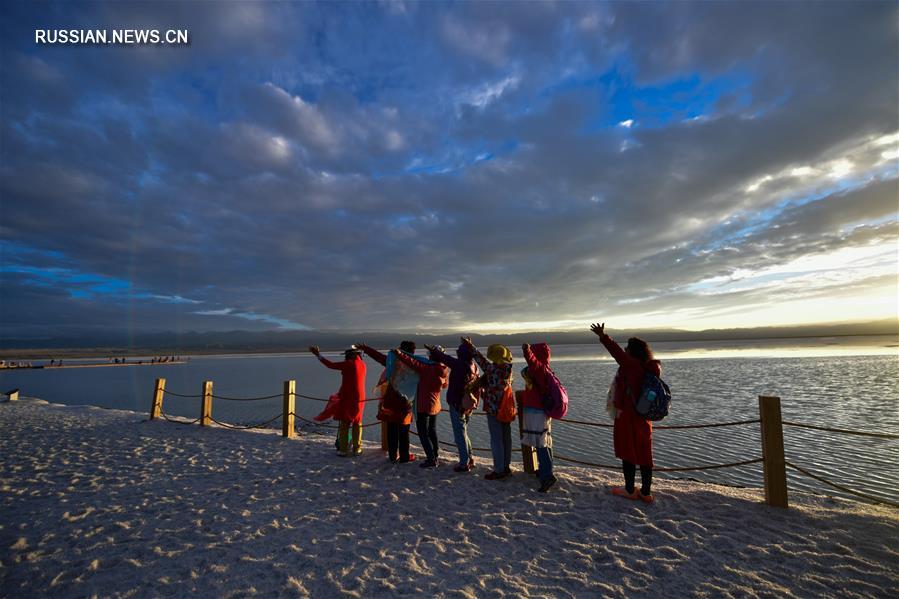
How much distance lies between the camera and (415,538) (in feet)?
15.1

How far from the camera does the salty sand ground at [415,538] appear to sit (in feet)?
12.2

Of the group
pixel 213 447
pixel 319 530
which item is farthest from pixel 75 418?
pixel 319 530

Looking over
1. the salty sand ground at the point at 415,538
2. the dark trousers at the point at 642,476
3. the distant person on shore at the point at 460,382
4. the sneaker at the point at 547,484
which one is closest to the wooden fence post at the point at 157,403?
the salty sand ground at the point at 415,538

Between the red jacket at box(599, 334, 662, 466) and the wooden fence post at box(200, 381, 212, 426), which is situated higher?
the red jacket at box(599, 334, 662, 466)

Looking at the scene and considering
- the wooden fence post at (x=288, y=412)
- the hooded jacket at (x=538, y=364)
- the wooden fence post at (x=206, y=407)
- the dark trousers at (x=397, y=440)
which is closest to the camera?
the hooded jacket at (x=538, y=364)

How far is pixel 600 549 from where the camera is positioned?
14.1 ft

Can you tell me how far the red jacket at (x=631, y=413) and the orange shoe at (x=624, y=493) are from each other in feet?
1.79

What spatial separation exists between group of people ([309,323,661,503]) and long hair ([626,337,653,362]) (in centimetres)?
1

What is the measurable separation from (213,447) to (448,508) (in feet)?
22.2

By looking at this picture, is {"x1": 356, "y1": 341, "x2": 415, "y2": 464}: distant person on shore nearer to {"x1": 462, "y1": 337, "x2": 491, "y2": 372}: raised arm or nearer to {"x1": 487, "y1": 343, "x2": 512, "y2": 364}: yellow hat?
{"x1": 462, "y1": 337, "x2": 491, "y2": 372}: raised arm

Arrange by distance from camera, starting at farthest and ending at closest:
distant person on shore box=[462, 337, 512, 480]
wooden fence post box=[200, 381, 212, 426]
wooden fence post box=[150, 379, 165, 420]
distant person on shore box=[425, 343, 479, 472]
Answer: wooden fence post box=[150, 379, 165, 420] < wooden fence post box=[200, 381, 212, 426] < distant person on shore box=[425, 343, 479, 472] < distant person on shore box=[462, 337, 512, 480]

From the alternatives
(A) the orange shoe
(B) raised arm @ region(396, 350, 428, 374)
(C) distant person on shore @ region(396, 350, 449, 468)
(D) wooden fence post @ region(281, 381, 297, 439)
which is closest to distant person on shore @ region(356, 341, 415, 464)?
(B) raised arm @ region(396, 350, 428, 374)

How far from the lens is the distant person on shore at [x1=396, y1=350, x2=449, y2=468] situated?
22.5 feet

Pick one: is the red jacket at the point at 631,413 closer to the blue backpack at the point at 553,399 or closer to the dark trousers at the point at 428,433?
the blue backpack at the point at 553,399
